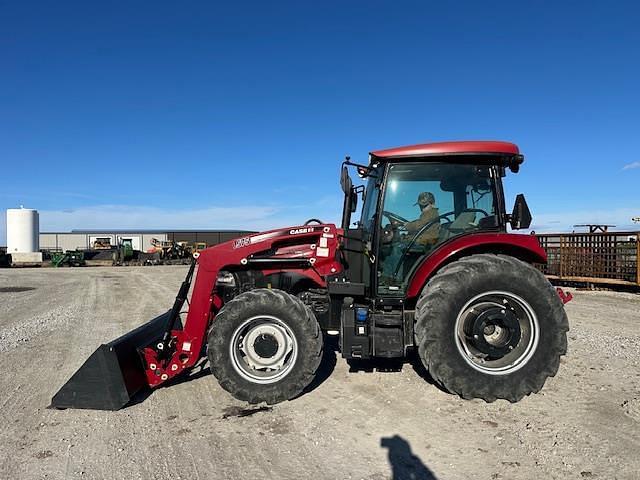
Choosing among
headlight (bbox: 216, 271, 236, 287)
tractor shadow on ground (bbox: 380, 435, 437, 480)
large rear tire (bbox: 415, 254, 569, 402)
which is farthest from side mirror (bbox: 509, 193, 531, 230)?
headlight (bbox: 216, 271, 236, 287)

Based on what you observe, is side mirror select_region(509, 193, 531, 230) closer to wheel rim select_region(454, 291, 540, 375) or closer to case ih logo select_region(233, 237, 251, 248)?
wheel rim select_region(454, 291, 540, 375)

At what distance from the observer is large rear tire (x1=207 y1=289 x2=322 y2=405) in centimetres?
418

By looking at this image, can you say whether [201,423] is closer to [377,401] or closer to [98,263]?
[377,401]

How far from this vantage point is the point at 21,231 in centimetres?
4188

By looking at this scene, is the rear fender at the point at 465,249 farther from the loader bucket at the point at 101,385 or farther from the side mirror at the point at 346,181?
the loader bucket at the point at 101,385

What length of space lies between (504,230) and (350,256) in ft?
5.24

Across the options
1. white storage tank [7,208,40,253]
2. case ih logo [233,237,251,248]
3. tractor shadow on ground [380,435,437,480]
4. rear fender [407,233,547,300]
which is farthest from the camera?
white storage tank [7,208,40,253]

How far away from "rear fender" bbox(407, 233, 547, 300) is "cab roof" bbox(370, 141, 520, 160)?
80 centimetres

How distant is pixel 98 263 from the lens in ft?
123

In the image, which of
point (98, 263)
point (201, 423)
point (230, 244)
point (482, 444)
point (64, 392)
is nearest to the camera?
point (482, 444)

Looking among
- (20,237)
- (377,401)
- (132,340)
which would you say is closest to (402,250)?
(377,401)

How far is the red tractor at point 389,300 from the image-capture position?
4.09 m

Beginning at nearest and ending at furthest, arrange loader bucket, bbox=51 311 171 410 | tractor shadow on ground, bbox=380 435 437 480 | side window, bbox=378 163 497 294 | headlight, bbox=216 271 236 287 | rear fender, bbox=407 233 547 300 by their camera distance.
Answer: tractor shadow on ground, bbox=380 435 437 480
loader bucket, bbox=51 311 171 410
rear fender, bbox=407 233 547 300
side window, bbox=378 163 497 294
headlight, bbox=216 271 236 287

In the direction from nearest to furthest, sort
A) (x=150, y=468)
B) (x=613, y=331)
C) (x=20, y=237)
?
(x=150, y=468)
(x=613, y=331)
(x=20, y=237)
